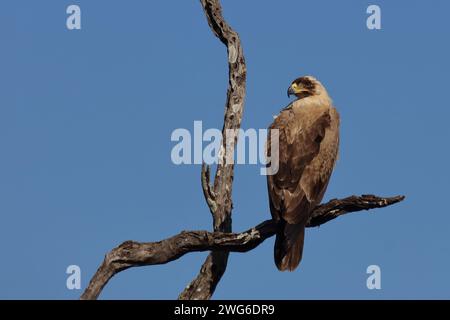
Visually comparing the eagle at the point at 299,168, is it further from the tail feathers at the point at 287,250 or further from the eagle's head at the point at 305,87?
the eagle's head at the point at 305,87

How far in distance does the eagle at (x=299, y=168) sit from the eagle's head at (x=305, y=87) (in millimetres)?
392

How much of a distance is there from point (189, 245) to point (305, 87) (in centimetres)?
440

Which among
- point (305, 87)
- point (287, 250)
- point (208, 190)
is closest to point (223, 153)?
point (208, 190)

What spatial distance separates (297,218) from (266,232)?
51cm

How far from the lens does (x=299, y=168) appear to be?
47.5 feet

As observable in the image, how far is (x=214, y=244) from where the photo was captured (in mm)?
13133

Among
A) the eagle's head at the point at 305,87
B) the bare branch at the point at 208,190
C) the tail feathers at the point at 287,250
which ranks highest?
the eagle's head at the point at 305,87

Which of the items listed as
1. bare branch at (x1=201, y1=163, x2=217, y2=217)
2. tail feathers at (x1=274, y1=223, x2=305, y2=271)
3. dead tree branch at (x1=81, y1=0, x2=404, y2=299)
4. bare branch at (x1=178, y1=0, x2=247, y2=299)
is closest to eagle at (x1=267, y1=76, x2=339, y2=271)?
tail feathers at (x1=274, y1=223, x2=305, y2=271)

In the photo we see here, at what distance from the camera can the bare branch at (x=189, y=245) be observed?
12.7 metres

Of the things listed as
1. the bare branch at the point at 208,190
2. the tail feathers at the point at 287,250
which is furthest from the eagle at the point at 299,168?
the bare branch at the point at 208,190

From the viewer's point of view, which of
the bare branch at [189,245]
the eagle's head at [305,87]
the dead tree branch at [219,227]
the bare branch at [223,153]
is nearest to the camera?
the bare branch at [189,245]

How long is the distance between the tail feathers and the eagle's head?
3.19 meters

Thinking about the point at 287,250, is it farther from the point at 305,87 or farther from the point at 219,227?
the point at 305,87
